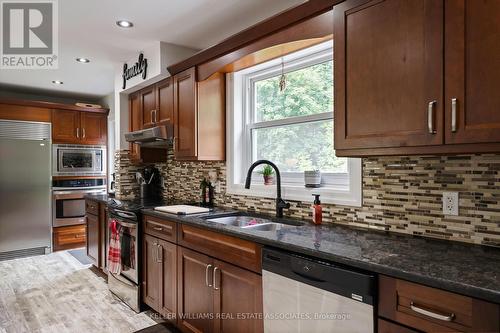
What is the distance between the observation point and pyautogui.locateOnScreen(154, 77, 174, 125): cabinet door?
10.5 ft

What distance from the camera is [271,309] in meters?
1.64

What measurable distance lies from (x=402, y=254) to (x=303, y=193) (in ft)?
3.35

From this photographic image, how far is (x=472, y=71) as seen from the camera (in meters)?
1.27

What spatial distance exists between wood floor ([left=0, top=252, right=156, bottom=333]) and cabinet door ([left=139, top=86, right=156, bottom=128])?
1803 mm

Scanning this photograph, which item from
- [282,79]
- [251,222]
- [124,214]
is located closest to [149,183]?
[124,214]

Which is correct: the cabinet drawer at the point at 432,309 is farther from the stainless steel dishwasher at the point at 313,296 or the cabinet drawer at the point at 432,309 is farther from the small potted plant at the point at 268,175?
the small potted plant at the point at 268,175

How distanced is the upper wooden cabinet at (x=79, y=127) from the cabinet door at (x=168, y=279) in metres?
3.37

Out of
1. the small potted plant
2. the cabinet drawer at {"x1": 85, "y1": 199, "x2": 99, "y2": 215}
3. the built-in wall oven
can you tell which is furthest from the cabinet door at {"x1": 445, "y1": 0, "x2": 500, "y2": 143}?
the built-in wall oven

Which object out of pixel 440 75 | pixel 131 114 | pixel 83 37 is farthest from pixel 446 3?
pixel 131 114

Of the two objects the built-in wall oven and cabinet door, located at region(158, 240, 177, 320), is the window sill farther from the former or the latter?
the built-in wall oven

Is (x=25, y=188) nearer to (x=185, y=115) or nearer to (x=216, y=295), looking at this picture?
(x=185, y=115)

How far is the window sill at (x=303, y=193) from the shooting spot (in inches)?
80.4

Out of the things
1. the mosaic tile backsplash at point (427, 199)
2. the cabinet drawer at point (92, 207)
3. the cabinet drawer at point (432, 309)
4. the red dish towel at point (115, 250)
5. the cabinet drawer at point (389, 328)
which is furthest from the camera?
the cabinet drawer at point (92, 207)

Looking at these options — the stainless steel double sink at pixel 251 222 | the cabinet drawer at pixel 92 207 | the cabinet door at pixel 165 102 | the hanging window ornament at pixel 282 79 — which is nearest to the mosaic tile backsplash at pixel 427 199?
the stainless steel double sink at pixel 251 222
